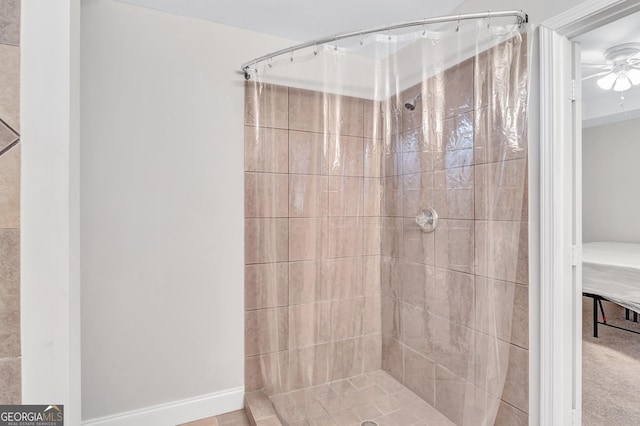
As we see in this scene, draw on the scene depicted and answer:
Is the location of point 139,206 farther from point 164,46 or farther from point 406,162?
point 406,162

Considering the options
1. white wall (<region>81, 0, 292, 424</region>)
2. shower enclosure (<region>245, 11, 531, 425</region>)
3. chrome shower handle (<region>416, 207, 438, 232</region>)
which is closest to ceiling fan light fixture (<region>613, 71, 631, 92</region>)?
shower enclosure (<region>245, 11, 531, 425</region>)

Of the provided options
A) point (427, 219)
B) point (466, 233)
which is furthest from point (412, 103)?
point (466, 233)

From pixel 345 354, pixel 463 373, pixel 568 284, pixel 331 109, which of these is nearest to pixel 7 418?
pixel 345 354

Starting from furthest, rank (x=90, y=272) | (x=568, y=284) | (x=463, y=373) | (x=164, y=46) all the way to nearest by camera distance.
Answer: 1. (x=164, y=46)
2. (x=90, y=272)
3. (x=463, y=373)
4. (x=568, y=284)

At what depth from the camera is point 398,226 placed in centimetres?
168

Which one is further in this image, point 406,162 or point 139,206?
point 139,206

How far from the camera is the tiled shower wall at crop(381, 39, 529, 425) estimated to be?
1.46 m

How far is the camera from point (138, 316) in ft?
5.88

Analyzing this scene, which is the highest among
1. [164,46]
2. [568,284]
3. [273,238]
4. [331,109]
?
[164,46]

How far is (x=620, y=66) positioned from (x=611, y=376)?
7.87 ft

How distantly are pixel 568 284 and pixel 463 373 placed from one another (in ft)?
2.12

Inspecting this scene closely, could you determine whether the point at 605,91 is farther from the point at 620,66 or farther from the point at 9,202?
the point at 9,202

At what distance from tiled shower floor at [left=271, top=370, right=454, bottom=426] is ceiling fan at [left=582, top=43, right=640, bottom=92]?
2.70 metres

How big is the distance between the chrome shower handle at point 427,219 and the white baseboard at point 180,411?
1514 mm
